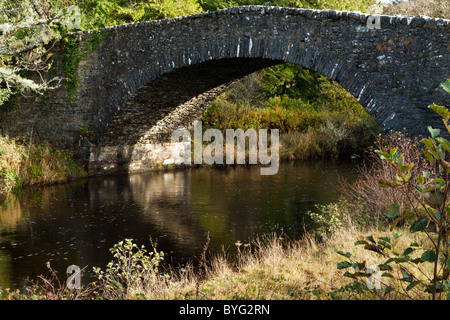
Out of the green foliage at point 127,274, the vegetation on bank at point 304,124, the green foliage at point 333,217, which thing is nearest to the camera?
the green foliage at point 127,274

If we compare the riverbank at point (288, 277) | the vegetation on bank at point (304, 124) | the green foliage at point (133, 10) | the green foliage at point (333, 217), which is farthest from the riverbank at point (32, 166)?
the green foliage at point (333, 217)

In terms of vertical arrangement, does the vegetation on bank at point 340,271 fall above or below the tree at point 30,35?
below

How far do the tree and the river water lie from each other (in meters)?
3.00

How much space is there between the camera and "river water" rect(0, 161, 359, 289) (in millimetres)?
7539

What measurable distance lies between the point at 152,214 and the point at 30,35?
262 inches

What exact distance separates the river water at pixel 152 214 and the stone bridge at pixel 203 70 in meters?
1.46

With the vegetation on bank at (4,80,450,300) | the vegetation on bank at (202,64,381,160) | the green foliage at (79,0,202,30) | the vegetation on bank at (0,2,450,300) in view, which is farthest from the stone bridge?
the vegetation on bank at (202,64,381,160)

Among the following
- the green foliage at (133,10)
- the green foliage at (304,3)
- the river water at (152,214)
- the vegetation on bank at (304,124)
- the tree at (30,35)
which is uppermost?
the green foliage at (304,3)

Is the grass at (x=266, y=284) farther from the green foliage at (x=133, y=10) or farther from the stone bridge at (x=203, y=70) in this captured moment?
the green foliage at (x=133, y=10)

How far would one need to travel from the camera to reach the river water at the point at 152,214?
24.7 ft

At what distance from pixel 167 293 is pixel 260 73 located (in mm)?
20016

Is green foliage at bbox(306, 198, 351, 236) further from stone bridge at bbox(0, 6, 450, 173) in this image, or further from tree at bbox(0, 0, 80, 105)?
tree at bbox(0, 0, 80, 105)

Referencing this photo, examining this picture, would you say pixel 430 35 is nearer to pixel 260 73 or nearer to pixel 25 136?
pixel 25 136

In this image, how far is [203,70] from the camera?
39.7 feet
